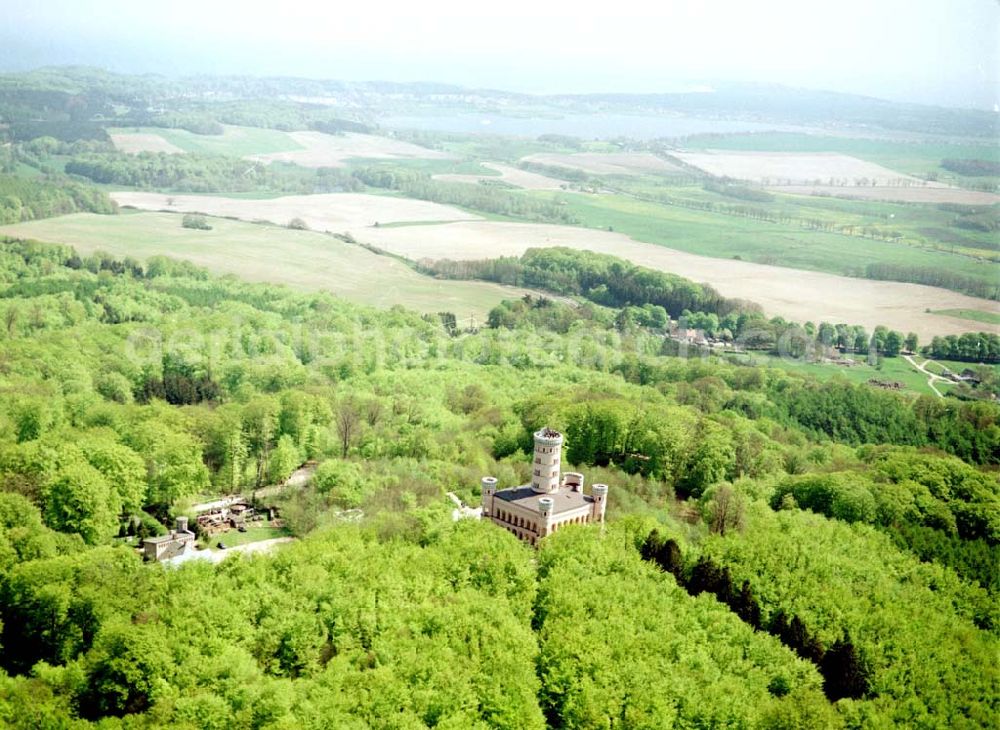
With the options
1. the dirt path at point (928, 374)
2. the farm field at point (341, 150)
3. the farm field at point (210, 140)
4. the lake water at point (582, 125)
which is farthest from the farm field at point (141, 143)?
the dirt path at point (928, 374)

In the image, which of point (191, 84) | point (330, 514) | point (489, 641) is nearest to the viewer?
point (489, 641)

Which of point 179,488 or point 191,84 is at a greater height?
point 191,84

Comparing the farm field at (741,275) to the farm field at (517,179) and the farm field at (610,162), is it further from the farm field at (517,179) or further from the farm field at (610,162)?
the farm field at (610,162)

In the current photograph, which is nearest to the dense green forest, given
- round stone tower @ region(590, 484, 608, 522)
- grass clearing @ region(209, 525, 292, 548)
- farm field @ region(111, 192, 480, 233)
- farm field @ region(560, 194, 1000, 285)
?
grass clearing @ region(209, 525, 292, 548)

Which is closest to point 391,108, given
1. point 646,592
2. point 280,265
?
point 280,265

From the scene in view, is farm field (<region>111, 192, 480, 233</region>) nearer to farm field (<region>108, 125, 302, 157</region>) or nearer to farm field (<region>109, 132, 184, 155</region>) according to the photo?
farm field (<region>109, 132, 184, 155</region>)

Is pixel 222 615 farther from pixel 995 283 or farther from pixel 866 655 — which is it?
pixel 995 283
